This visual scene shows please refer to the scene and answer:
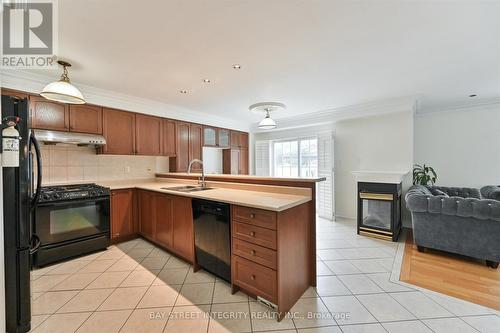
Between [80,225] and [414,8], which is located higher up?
[414,8]

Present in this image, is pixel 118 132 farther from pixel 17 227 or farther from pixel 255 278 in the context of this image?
pixel 255 278

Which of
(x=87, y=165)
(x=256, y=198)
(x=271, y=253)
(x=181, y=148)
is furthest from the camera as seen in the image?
(x=181, y=148)

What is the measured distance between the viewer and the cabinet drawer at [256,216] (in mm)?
1728

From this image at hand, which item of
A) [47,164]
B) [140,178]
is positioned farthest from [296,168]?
[47,164]

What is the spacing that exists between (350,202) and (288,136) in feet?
7.64

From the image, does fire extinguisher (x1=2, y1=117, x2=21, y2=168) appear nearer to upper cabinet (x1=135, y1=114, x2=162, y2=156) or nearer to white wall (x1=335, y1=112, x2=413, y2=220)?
upper cabinet (x1=135, y1=114, x2=162, y2=156)

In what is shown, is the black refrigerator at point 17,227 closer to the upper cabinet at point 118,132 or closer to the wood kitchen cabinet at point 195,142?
the upper cabinet at point 118,132

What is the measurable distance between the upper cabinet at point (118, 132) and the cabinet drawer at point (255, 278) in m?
2.85

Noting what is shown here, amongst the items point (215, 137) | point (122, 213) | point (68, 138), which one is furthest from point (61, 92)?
point (215, 137)

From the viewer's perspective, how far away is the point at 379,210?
3.62 meters

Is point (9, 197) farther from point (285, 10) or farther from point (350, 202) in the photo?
point (350, 202)

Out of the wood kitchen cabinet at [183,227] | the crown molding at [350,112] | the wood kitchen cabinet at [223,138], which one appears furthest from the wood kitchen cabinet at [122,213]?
the crown molding at [350,112]

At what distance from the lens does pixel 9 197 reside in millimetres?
1562

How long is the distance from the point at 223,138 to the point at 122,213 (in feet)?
9.57
